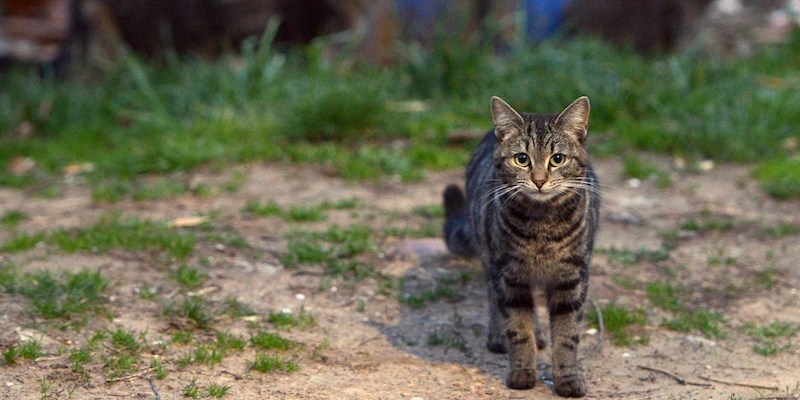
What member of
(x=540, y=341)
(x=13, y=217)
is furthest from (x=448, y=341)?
(x=13, y=217)

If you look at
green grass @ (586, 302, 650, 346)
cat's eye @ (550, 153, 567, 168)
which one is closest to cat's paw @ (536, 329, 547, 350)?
green grass @ (586, 302, 650, 346)

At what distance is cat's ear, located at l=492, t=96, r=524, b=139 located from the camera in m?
4.03

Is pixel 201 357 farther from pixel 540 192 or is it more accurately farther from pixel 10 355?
pixel 540 192

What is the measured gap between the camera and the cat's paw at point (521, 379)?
4.01 m

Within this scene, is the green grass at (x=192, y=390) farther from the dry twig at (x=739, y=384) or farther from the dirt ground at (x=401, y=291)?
the dry twig at (x=739, y=384)

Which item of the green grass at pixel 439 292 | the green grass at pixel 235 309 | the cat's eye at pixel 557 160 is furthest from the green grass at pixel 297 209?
the cat's eye at pixel 557 160

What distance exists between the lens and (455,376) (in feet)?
13.6

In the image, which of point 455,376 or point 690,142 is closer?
point 455,376

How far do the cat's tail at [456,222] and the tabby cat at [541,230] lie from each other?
97cm

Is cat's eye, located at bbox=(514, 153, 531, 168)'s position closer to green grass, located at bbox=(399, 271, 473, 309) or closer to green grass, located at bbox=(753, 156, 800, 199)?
green grass, located at bbox=(399, 271, 473, 309)

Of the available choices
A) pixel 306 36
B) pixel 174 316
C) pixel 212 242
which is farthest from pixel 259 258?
pixel 306 36

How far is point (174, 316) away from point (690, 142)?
4.22m

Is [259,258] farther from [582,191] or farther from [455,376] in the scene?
[582,191]

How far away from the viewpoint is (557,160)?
3.95m
